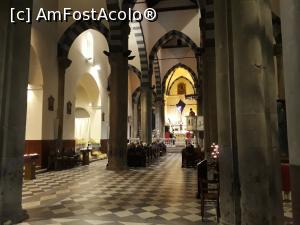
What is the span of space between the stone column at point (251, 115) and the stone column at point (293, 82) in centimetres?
164

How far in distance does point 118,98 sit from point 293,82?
10115 millimetres

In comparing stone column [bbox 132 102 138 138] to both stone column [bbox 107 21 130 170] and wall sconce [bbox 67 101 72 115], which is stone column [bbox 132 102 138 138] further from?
stone column [bbox 107 21 130 170]

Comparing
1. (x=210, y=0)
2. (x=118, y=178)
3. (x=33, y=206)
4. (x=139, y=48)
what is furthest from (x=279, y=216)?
(x=139, y=48)

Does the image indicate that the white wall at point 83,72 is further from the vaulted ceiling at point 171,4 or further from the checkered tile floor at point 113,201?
the checkered tile floor at point 113,201

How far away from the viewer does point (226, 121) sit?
457 centimetres

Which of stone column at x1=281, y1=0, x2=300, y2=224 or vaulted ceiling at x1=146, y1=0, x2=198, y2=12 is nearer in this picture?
stone column at x1=281, y1=0, x2=300, y2=224

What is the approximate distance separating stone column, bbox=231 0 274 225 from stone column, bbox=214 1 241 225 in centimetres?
42

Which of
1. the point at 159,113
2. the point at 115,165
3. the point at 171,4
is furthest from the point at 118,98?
the point at 159,113

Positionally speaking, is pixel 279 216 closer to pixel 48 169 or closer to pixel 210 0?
pixel 210 0

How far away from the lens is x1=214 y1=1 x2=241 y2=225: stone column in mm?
4191

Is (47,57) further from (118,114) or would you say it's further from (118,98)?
(118,114)

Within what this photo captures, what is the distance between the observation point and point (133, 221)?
473 cm

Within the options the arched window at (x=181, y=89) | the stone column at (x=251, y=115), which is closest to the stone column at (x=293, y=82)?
the stone column at (x=251, y=115)

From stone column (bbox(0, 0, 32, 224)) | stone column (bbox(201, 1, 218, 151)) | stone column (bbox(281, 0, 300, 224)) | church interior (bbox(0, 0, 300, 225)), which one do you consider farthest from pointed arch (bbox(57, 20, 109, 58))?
stone column (bbox(281, 0, 300, 224))
